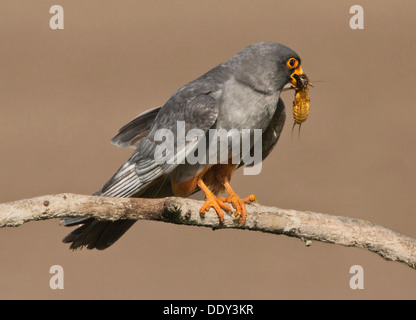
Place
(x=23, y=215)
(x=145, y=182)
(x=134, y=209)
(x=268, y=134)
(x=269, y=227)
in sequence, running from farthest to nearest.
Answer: (x=268, y=134), (x=145, y=182), (x=269, y=227), (x=134, y=209), (x=23, y=215)

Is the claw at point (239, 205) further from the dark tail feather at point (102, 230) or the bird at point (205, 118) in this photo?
the dark tail feather at point (102, 230)

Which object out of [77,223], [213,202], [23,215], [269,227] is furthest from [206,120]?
[23,215]

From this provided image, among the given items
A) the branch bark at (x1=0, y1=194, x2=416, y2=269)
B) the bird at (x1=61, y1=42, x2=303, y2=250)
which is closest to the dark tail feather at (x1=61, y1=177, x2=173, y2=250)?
the bird at (x1=61, y1=42, x2=303, y2=250)

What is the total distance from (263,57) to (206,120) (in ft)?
1.55

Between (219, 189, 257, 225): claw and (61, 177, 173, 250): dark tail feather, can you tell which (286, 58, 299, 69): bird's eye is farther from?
(61, 177, 173, 250): dark tail feather

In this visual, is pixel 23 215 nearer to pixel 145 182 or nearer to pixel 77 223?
pixel 77 223

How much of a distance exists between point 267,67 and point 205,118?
1.45ft

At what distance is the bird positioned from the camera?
3.29 metres

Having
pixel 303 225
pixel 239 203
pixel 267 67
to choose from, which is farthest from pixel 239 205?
pixel 267 67

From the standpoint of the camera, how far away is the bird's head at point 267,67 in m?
3.35

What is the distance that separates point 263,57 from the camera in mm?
3367

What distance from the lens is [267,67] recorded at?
3352mm

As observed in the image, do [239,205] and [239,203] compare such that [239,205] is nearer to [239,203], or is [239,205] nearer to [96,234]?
[239,203]

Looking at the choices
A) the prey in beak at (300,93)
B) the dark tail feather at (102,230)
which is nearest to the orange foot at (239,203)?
the dark tail feather at (102,230)
